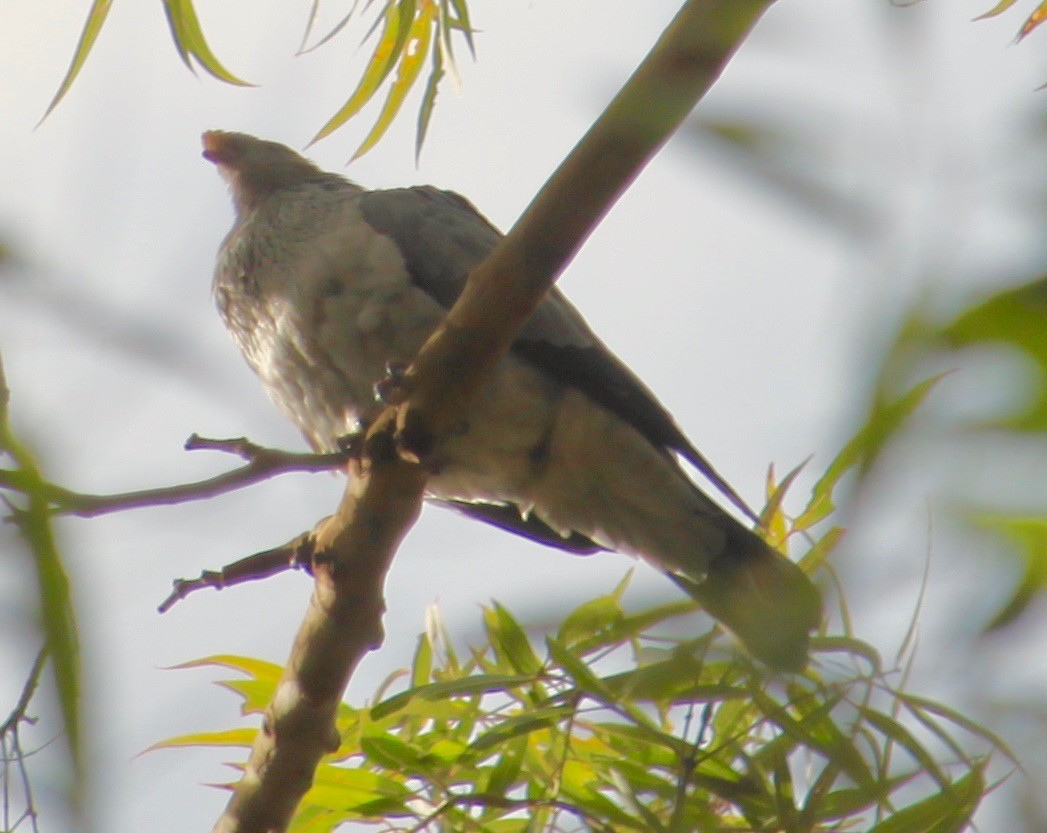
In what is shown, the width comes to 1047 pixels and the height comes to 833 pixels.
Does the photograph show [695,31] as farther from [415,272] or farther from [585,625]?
[415,272]

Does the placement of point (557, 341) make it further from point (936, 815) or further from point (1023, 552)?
point (1023, 552)

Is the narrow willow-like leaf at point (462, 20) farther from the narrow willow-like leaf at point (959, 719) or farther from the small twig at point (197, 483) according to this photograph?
the narrow willow-like leaf at point (959, 719)

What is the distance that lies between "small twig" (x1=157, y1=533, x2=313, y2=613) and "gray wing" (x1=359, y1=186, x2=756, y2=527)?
76cm

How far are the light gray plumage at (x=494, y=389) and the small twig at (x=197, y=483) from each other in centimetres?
67

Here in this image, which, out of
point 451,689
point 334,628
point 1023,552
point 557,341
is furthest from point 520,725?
point 1023,552

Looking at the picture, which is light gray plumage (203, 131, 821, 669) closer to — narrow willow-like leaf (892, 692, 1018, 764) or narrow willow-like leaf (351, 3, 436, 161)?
narrow willow-like leaf (351, 3, 436, 161)

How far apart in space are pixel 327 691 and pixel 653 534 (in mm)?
948

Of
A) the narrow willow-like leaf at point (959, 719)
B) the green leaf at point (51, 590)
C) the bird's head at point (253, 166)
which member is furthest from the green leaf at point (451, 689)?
the bird's head at point (253, 166)

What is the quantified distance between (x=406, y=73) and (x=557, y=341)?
646 mm

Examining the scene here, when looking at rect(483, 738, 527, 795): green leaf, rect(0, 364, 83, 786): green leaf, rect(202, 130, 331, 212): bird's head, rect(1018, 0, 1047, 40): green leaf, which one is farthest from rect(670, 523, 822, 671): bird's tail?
rect(202, 130, 331, 212): bird's head

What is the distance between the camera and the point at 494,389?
2826mm

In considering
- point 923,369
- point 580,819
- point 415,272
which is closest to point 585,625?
point 580,819

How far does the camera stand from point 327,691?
2.24 m

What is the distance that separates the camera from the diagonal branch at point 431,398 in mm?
1486
